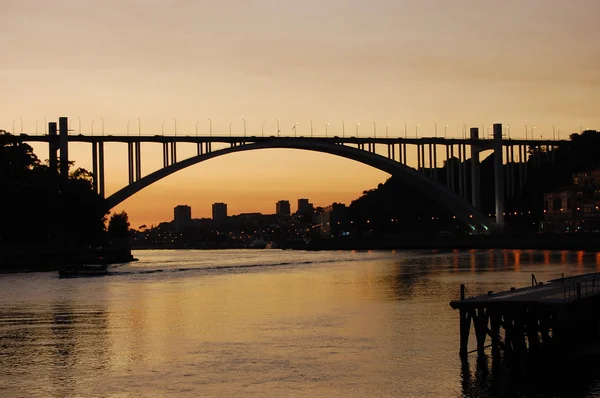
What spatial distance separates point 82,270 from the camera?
85188mm

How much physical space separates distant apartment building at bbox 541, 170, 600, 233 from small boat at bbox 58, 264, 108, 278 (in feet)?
294

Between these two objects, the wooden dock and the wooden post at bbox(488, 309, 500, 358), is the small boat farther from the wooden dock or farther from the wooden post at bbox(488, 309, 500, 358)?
the wooden post at bbox(488, 309, 500, 358)

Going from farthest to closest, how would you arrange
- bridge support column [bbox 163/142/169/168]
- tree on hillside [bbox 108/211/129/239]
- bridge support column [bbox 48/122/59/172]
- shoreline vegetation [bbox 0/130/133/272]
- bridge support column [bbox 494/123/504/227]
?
1. tree on hillside [bbox 108/211/129/239]
2. bridge support column [bbox 494/123/504/227]
3. bridge support column [bbox 48/122/59/172]
4. bridge support column [bbox 163/142/169/168]
5. shoreline vegetation [bbox 0/130/133/272]

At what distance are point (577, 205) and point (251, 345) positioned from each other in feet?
421

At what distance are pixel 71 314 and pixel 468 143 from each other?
80243 millimetres

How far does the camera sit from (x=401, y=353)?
3216cm

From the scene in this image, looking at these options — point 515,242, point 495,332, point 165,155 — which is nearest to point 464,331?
point 495,332

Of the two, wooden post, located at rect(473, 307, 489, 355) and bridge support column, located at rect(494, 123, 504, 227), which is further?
bridge support column, located at rect(494, 123, 504, 227)

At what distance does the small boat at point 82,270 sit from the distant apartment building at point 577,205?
89605 mm

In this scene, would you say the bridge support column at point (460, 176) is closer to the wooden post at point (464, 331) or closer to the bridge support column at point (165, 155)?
the bridge support column at point (165, 155)

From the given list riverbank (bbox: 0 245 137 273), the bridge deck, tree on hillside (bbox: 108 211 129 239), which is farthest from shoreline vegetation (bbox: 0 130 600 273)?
the bridge deck

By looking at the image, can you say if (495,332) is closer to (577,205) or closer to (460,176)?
(460,176)

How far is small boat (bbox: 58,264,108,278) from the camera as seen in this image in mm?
83000

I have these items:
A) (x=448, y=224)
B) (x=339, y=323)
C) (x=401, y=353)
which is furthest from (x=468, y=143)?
(x=401, y=353)
